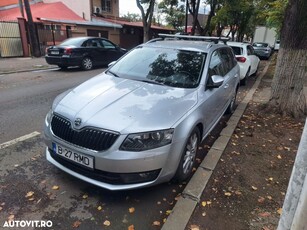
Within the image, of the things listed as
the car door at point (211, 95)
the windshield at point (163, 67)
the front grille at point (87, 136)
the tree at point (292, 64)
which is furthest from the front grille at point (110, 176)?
the tree at point (292, 64)

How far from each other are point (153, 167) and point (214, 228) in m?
0.85

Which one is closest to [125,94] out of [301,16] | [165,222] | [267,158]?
[165,222]

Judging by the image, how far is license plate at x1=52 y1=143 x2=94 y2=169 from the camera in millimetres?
2582

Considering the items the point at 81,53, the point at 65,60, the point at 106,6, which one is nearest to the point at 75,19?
the point at 106,6

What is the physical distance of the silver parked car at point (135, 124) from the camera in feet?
8.25

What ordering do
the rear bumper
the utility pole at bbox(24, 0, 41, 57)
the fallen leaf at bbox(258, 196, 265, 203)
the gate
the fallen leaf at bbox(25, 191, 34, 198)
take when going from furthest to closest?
the gate
the utility pole at bbox(24, 0, 41, 57)
the rear bumper
the fallen leaf at bbox(258, 196, 265, 203)
the fallen leaf at bbox(25, 191, 34, 198)

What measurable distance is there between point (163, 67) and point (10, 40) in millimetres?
15129

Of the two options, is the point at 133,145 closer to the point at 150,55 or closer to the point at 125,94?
the point at 125,94

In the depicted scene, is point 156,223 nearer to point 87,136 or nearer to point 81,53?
point 87,136

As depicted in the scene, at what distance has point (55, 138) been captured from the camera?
284 cm

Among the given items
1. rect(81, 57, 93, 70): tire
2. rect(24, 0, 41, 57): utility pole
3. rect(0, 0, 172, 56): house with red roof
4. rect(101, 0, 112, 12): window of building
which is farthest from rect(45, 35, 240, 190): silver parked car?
rect(101, 0, 112, 12): window of building

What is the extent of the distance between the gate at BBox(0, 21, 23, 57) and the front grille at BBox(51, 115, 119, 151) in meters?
15.2

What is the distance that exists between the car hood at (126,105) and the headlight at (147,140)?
2.2 inches

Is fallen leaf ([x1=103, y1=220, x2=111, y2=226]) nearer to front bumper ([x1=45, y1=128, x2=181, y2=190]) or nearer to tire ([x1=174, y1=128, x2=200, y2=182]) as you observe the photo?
front bumper ([x1=45, y1=128, x2=181, y2=190])
